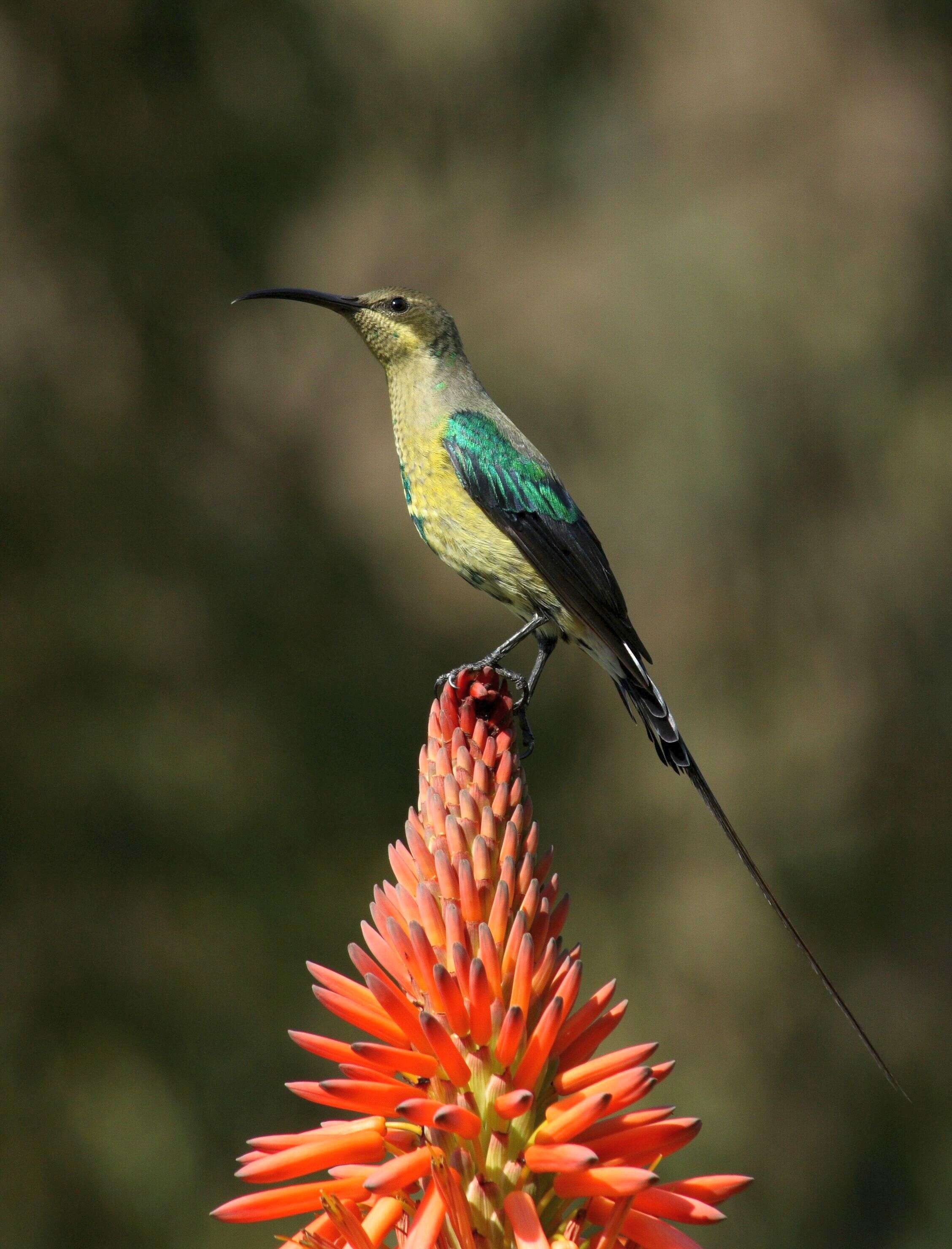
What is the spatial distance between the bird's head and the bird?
67 millimetres

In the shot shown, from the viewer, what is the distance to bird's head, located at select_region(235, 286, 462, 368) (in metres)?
3.63

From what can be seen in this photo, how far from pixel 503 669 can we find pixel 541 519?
77 cm

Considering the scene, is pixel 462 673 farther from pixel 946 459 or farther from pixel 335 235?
pixel 946 459

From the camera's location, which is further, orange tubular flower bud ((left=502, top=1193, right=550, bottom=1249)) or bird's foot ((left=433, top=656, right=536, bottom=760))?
bird's foot ((left=433, top=656, right=536, bottom=760))

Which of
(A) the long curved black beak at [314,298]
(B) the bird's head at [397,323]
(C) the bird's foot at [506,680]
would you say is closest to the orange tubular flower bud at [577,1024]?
(C) the bird's foot at [506,680]

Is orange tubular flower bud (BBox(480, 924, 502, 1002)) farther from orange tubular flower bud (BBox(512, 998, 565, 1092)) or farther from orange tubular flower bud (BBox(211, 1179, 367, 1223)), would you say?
orange tubular flower bud (BBox(211, 1179, 367, 1223))

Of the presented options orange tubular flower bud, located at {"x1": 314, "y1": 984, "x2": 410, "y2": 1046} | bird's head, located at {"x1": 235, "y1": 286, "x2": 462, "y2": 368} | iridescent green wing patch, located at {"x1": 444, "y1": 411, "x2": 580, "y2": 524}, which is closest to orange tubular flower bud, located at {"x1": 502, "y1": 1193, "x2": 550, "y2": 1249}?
orange tubular flower bud, located at {"x1": 314, "y1": 984, "x2": 410, "y2": 1046}

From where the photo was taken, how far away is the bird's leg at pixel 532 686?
6.57 feet

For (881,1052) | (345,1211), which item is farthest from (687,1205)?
(881,1052)

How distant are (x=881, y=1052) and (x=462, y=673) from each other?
230 inches

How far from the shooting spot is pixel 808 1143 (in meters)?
6.52

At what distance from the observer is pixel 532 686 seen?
2645 millimetres

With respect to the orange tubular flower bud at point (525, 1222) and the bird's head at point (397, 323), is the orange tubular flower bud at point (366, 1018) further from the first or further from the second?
the bird's head at point (397, 323)

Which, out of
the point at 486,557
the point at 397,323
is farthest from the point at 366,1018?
the point at 397,323
